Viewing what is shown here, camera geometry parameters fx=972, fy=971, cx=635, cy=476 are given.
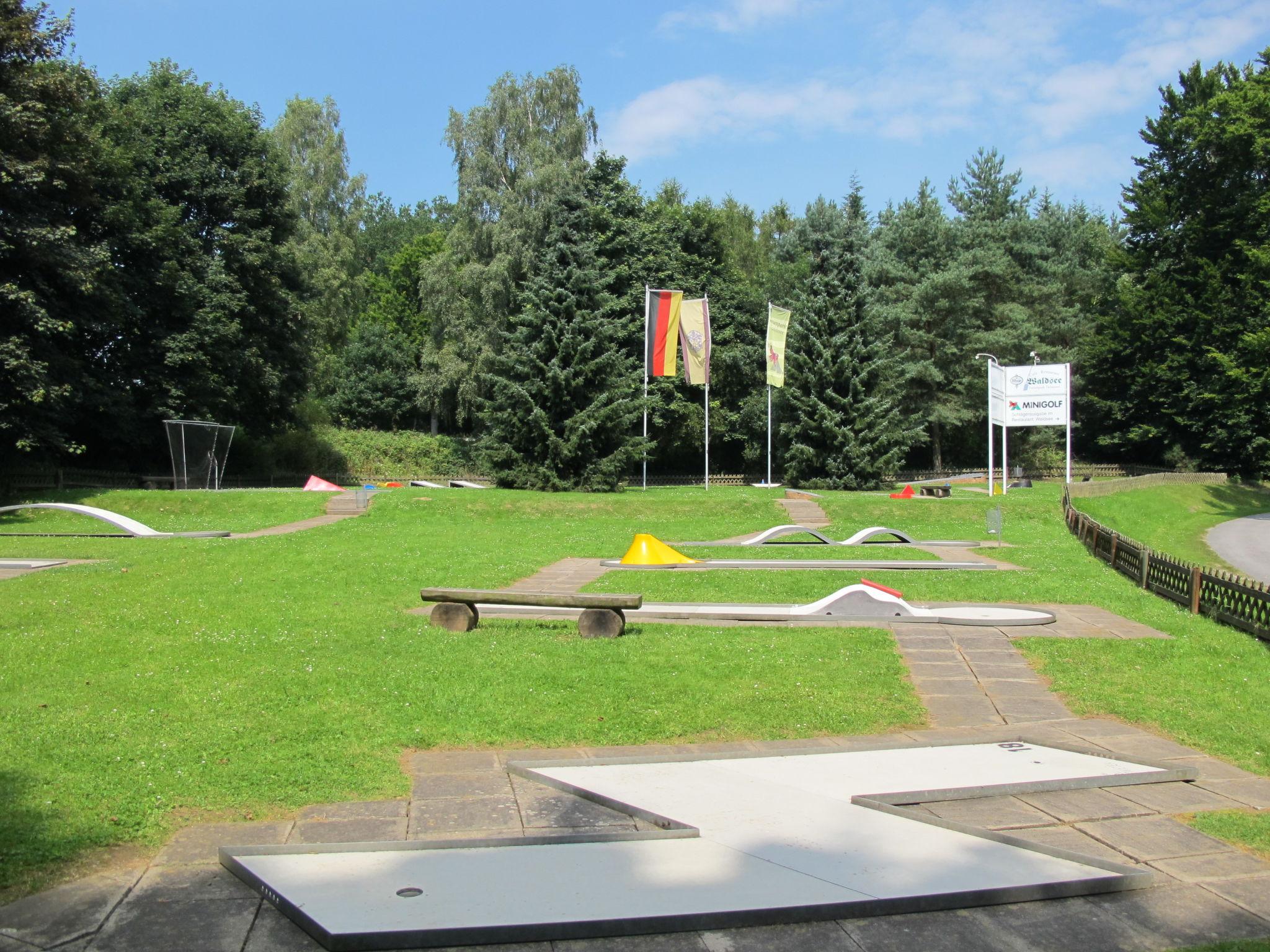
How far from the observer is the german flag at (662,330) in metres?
36.5

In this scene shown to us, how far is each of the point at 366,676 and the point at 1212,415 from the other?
50.8 metres

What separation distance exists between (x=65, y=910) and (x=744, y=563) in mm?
14385

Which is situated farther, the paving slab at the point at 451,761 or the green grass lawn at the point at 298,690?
the paving slab at the point at 451,761

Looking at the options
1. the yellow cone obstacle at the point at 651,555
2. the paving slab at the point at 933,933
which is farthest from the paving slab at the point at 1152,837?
the yellow cone obstacle at the point at 651,555

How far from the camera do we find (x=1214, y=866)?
4.99m

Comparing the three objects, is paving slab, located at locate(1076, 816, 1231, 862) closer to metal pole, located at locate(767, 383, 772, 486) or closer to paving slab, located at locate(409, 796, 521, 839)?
paving slab, located at locate(409, 796, 521, 839)

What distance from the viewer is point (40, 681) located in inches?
305

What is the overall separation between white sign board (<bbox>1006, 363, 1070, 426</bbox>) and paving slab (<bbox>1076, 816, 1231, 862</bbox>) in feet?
95.6

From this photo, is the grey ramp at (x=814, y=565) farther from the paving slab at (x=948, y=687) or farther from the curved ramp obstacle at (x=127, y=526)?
the curved ramp obstacle at (x=127, y=526)

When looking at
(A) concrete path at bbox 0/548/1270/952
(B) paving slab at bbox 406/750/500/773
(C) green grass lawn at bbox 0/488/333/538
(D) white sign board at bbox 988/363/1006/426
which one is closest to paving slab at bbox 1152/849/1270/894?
(A) concrete path at bbox 0/548/1270/952

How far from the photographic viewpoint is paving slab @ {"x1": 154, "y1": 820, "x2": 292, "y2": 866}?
4.79m

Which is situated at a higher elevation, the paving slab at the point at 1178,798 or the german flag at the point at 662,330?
the german flag at the point at 662,330

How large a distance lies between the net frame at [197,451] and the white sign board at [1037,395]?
1029 inches

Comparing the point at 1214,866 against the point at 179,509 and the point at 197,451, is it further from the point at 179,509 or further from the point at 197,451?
the point at 197,451
